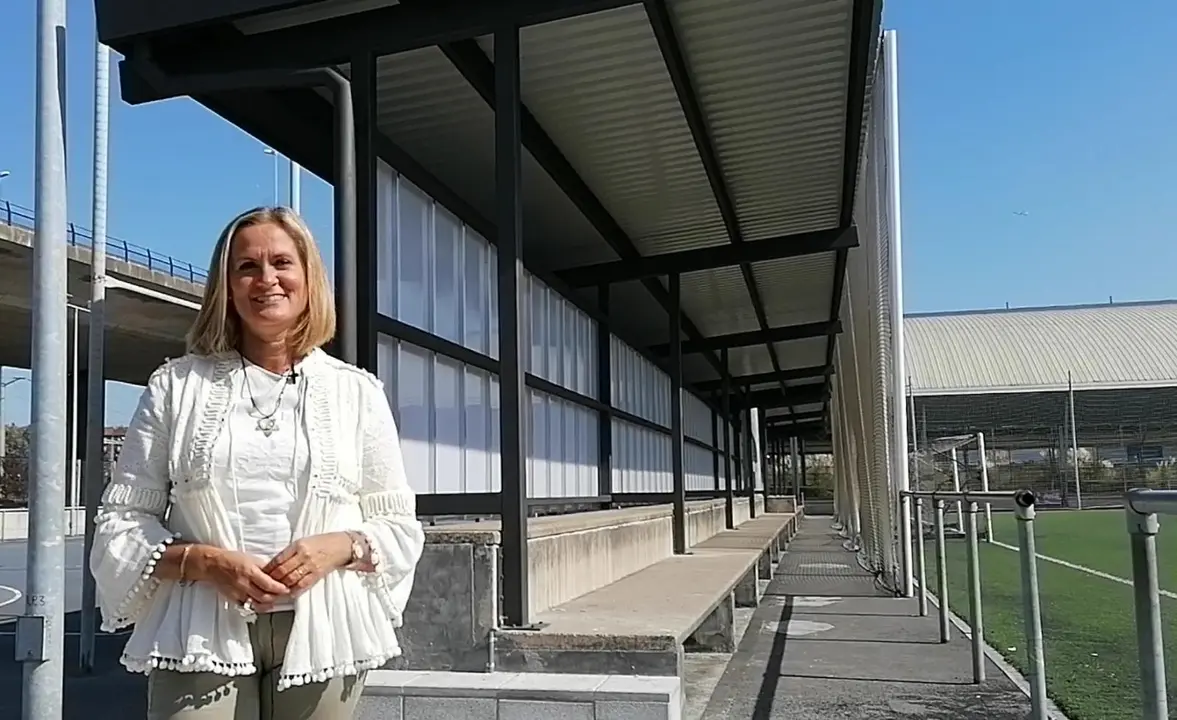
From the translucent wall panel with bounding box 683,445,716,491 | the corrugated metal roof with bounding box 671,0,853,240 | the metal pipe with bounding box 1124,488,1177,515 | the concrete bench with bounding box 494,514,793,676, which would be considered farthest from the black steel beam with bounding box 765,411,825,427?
the metal pipe with bounding box 1124,488,1177,515

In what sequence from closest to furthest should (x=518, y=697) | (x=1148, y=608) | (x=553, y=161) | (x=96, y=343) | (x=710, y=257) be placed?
(x=1148, y=608) → (x=518, y=697) → (x=553, y=161) → (x=96, y=343) → (x=710, y=257)

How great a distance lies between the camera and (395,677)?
4.80 meters

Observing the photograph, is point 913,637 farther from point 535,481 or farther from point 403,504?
point 403,504

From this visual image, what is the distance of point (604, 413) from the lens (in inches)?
524

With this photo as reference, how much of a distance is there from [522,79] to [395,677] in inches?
142

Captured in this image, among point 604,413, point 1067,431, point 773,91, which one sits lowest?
point 604,413

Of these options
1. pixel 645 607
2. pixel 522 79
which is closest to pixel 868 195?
pixel 522 79

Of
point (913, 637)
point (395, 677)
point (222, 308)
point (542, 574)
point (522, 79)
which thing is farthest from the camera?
point (913, 637)

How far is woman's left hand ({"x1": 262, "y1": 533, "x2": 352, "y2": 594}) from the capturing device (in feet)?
6.35

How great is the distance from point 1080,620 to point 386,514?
10415mm

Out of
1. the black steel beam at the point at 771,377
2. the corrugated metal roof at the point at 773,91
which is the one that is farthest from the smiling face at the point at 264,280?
the black steel beam at the point at 771,377

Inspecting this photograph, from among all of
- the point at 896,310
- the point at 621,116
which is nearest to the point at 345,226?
the point at 621,116

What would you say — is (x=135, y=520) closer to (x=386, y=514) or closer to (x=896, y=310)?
(x=386, y=514)

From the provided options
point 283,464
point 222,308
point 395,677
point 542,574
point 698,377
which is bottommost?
point 395,677
